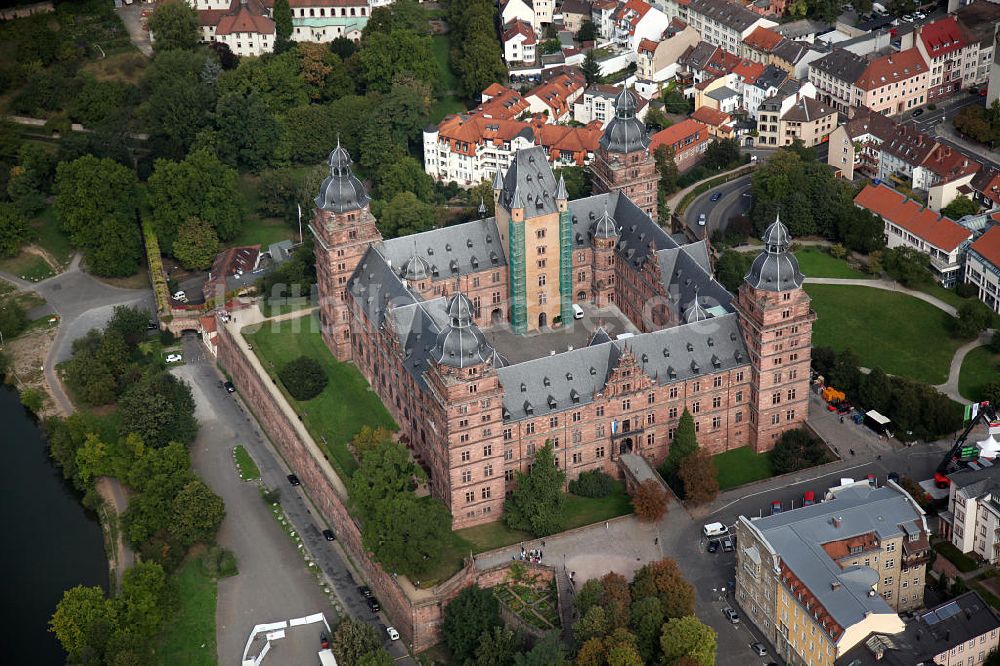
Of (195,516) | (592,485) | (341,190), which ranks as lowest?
(195,516)

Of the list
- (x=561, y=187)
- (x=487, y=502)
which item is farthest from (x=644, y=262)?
(x=487, y=502)

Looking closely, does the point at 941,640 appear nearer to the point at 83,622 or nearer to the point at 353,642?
the point at 353,642

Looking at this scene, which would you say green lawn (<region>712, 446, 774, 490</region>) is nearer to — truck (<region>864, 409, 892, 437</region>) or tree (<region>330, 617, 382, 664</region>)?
truck (<region>864, 409, 892, 437</region>)

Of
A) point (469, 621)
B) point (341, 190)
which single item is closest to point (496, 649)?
point (469, 621)

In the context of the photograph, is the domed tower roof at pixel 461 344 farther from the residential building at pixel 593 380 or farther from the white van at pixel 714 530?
the white van at pixel 714 530

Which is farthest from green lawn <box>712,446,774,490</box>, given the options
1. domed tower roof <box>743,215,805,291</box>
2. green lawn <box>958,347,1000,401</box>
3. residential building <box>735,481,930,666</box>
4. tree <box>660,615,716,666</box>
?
green lawn <box>958,347,1000,401</box>

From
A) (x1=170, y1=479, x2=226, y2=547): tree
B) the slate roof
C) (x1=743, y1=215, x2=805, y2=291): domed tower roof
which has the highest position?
(x1=743, y1=215, x2=805, y2=291): domed tower roof

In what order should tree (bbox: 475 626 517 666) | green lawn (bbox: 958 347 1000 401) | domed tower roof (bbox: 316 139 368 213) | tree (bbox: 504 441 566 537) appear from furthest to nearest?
domed tower roof (bbox: 316 139 368 213), green lawn (bbox: 958 347 1000 401), tree (bbox: 504 441 566 537), tree (bbox: 475 626 517 666)
